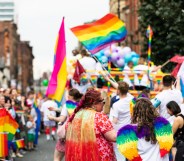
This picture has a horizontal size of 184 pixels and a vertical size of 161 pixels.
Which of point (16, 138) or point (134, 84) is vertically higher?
point (134, 84)

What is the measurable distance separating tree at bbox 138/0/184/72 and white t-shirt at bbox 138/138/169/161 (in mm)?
22435

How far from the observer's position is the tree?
30.7 meters

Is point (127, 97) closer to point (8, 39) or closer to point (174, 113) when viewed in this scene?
point (174, 113)

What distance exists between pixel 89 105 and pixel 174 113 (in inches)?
90.0

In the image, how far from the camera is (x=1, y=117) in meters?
15.3

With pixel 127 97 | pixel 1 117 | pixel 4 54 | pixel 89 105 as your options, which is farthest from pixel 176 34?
pixel 4 54

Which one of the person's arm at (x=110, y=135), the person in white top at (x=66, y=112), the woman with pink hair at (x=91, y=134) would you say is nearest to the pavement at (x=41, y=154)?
the person in white top at (x=66, y=112)

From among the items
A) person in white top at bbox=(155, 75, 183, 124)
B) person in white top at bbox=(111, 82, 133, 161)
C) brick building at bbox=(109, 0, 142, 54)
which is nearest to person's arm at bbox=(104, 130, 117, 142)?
person in white top at bbox=(155, 75, 183, 124)

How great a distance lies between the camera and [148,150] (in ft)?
27.2

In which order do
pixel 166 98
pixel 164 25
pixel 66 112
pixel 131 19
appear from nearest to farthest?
pixel 166 98 → pixel 66 112 → pixel 164 25 → pixel 131 19

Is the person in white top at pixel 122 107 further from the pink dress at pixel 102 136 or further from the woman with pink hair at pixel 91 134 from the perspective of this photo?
the pink dress at pixel 102 136

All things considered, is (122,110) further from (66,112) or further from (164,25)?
(164,25)

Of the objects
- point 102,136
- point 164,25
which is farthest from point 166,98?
point 164,25

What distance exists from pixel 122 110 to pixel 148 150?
13.5 feet
